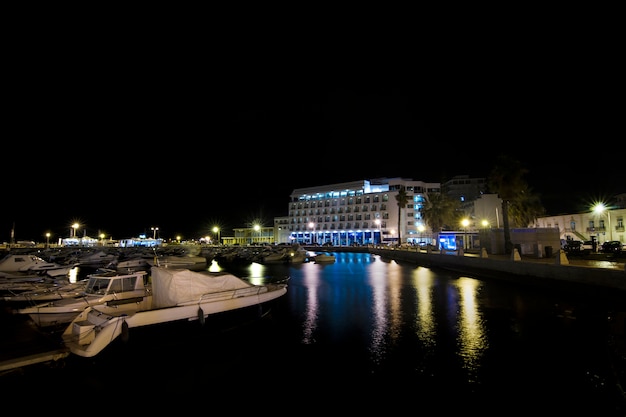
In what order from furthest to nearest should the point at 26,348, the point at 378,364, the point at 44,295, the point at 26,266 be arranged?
1. the point at 26,266
2. the point at 44,295
3. the point at 378,364
4. the point at 26,348

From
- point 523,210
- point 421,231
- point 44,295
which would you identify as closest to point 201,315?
point 44,295

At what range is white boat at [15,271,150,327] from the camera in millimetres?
14781

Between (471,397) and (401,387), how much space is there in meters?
1.94

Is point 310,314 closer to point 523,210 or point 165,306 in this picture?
point 165,306

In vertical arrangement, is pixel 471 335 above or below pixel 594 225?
below

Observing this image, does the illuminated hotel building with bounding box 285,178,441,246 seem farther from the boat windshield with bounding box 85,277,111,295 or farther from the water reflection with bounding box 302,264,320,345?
the boat windshield with bounding box 85,277,111,295

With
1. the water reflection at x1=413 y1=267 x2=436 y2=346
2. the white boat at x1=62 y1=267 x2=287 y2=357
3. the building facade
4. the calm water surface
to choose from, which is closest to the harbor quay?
the calm water surface

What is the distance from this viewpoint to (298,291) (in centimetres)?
2975

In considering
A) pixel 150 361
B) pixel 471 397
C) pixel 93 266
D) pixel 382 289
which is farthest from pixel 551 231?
pixel 93 266

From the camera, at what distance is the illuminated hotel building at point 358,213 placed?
400ft

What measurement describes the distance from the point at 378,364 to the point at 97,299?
1225cm

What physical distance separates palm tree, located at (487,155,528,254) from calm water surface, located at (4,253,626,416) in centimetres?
2460

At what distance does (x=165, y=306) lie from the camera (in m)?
13.7

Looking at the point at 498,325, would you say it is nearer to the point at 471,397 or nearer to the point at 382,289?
the point at 471,397
